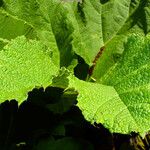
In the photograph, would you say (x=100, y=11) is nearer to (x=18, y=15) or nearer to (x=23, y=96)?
(x=18, y=15)

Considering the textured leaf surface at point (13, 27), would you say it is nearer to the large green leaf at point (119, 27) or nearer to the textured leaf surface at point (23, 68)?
the textured leaf surface at point (23, 68)

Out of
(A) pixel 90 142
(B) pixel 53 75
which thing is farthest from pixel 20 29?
(A) pixel 90 142

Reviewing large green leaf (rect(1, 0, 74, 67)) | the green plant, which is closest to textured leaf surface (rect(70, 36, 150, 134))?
the green plant

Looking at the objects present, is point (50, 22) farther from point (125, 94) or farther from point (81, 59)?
point (125, 94)

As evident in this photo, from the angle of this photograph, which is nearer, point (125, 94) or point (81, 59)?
point (125, 94)

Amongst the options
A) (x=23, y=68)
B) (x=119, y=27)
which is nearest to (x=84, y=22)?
(x=119, y=27)

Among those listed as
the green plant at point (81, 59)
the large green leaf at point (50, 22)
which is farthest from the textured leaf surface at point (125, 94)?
the large green leaf at point (50, 22)
